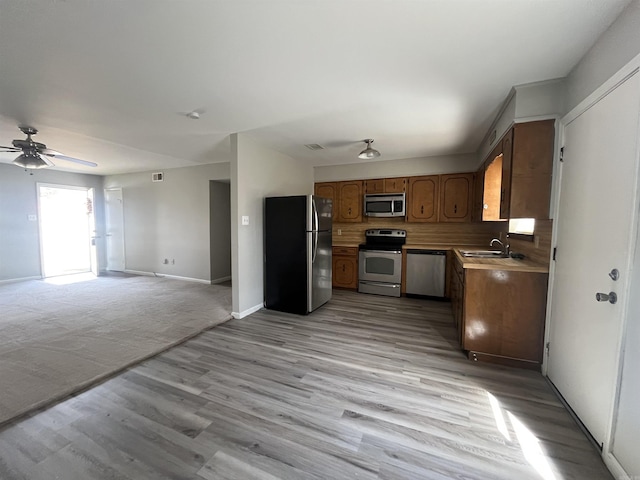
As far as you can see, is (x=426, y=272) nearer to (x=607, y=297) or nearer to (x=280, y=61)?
(x=607, y=297)

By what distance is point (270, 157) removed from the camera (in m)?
4.11

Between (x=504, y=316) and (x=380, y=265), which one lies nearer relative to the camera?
(x=504, y=316)

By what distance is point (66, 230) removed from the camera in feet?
20.8

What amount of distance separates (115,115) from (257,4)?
7.94 ft

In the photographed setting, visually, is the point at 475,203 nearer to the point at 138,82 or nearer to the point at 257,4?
the point at 257,4

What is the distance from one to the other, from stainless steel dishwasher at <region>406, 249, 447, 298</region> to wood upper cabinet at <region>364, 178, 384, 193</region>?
1350mm

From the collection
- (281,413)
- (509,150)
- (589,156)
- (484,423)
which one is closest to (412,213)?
(509,150)

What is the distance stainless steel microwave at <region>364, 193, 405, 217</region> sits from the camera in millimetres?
4855

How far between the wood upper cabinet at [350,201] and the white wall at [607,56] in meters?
3.40

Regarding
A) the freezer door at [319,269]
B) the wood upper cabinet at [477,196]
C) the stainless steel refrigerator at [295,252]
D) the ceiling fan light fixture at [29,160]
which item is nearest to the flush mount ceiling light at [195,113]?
the stainless steel refrigerator at [295,252]

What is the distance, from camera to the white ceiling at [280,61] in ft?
4.69

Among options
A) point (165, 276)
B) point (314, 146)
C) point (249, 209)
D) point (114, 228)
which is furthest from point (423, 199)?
point (114, 228)

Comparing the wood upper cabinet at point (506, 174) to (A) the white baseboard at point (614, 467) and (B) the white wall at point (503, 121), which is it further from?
(A) the white baseboard at point (614, 467)

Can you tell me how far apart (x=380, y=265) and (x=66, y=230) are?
7.58m
